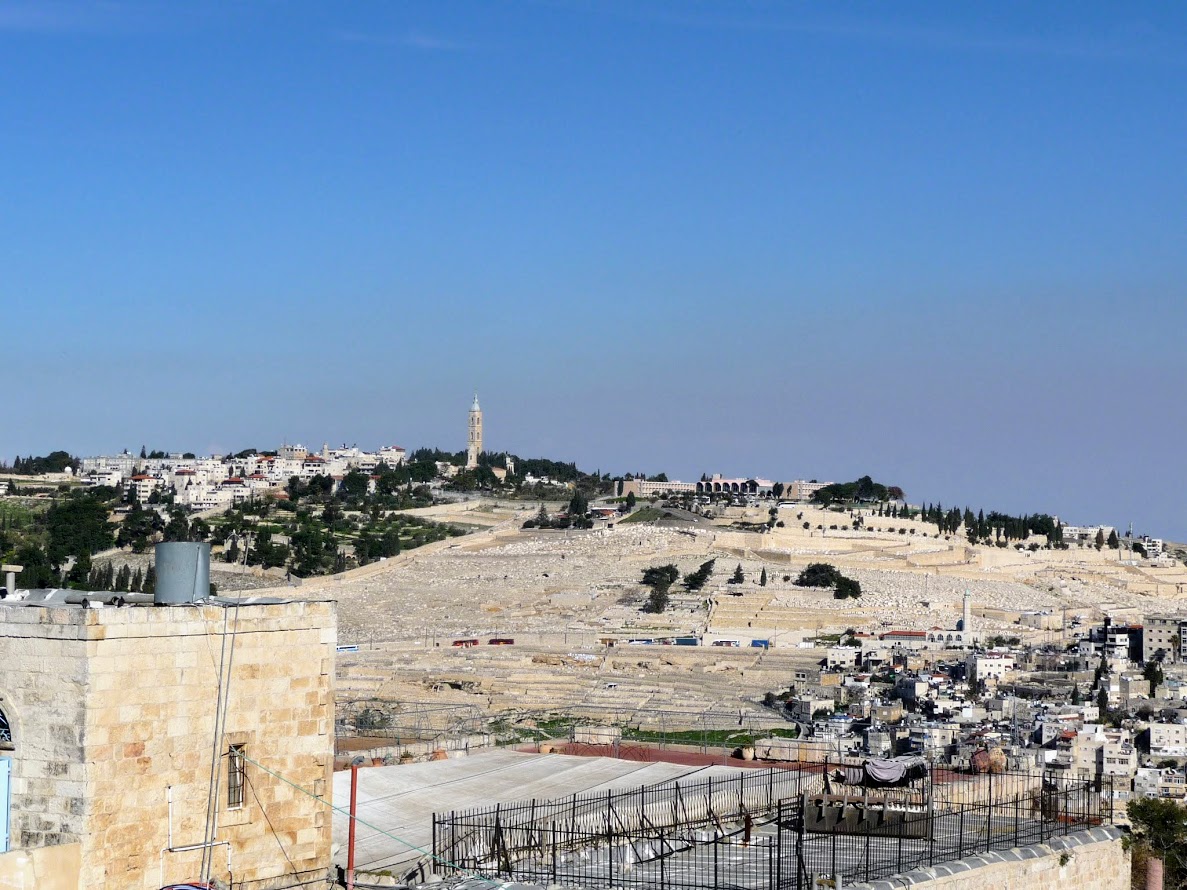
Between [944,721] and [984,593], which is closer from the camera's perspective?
[944,721]

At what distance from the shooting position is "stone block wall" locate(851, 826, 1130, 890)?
32.2 ft

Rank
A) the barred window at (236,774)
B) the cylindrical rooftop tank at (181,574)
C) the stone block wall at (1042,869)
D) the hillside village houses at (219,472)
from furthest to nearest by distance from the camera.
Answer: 1. the hillside village houses at (219,472)
2. the stone block wall at (1042,869)
3. the cylindrical rooftop tank at (181,574)
4. the barred window at (236,774)

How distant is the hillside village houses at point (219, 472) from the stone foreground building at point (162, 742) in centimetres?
10183

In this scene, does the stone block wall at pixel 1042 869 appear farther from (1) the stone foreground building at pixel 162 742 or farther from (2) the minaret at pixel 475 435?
(2) the minaret at pixel 475 435

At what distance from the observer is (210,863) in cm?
841

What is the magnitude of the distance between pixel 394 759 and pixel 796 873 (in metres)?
9.67

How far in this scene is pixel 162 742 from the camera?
816 centimetres

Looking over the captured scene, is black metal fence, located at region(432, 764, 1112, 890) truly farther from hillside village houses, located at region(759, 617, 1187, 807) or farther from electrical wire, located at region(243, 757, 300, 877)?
hillside village houses, located at region(759, 617, 1187, 807)

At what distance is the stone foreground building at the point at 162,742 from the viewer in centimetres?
785

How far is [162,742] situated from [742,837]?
16.1 feet

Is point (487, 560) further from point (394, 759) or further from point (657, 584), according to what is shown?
point (394, 759)

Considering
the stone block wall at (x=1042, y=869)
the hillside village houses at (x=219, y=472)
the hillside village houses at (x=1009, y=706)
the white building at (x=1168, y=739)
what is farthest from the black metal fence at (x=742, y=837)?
the hillside village houses at (x=219, y=472)

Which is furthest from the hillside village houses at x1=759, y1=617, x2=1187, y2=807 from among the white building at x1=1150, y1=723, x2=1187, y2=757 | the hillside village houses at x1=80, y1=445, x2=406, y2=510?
the hillside village houses at x1=80, y1=445, x2=406, y2=510

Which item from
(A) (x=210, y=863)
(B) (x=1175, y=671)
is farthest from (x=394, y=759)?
(B) (x=1175, y=671)
